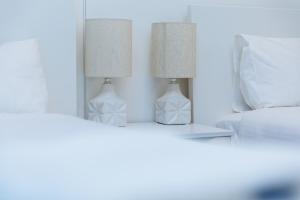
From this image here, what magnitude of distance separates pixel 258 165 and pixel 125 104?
193 cm

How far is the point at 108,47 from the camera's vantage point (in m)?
2.47

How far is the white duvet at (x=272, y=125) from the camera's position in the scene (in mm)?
2227

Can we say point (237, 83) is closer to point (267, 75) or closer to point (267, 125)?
point (267, 75)

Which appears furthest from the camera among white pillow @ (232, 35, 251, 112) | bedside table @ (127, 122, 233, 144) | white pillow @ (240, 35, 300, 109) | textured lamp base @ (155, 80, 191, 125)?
white pillow @ (232, 35, 251, 112)

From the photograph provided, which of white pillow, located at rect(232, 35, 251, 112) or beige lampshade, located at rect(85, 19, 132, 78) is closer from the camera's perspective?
beige lampshade, located at rect(85, 19, 132, 78)

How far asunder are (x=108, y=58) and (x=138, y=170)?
6.03ft

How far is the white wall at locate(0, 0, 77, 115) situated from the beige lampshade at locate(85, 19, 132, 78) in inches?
3.5

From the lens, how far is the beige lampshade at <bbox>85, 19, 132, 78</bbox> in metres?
2.47

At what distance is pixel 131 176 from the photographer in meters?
0.65

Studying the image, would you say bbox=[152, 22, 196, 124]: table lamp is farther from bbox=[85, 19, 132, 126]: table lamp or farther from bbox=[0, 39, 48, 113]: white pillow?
bbox=[0, 39, 48, 113]: white pillow

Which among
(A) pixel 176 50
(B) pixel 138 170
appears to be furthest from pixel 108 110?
(B) pixel 138 170

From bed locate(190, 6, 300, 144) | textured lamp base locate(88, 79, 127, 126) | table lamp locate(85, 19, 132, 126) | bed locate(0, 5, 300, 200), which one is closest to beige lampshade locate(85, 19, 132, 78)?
table lamp locate(85, 19, 132, 126)

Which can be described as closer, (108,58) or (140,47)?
(108,58)

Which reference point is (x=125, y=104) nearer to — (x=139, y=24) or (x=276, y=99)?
(x=139, y=24)
